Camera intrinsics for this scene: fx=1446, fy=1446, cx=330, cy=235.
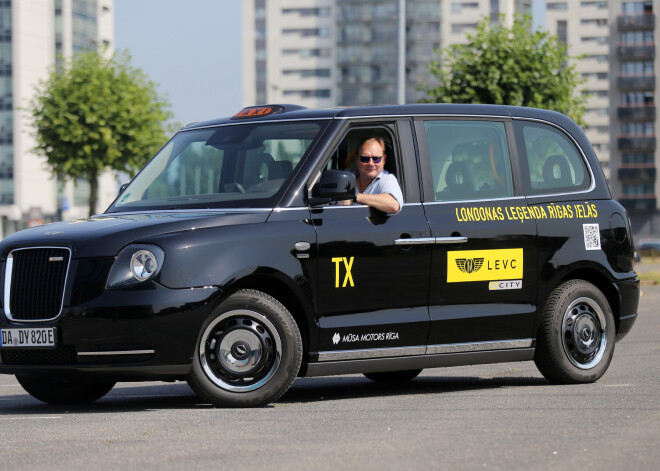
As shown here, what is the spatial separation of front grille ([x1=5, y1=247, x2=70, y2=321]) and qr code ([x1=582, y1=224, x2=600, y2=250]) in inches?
155

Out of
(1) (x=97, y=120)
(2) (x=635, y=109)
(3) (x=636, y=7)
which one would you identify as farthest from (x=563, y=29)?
(1) (x=97, y=120)

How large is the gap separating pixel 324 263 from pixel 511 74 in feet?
104

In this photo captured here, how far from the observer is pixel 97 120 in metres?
49.7

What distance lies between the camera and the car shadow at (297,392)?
9336 mm

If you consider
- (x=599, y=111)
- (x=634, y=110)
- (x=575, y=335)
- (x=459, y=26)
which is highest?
(x=459, y=26)

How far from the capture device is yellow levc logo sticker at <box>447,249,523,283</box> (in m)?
9.72

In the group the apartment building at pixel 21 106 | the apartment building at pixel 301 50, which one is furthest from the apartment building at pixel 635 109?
the apartment building at pixel 21 106

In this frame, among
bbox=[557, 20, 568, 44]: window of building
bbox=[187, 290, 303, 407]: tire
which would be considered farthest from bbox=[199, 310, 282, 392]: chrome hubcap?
bbox=[557, 20, 568, 44]: window of building

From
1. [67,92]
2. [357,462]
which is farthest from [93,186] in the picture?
[357,462]

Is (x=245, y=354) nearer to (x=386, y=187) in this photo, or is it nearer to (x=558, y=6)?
(x=386, y=187)

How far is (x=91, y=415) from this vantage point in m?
8.77

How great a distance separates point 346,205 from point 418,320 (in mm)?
912

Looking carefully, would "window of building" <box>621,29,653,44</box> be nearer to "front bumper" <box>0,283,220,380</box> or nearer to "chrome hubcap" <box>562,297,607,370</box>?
"chrome hubcap" <box>562,297,607,370</box>

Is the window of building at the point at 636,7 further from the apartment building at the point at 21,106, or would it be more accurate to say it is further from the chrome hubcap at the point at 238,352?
the chrome hubcap at the point at 238,352
